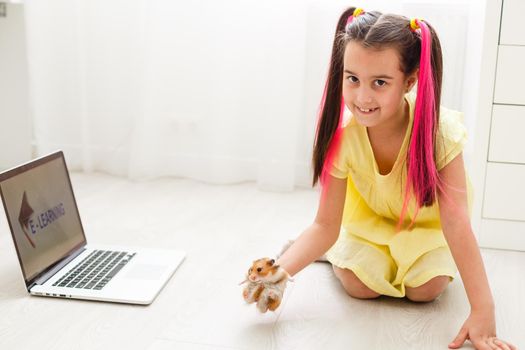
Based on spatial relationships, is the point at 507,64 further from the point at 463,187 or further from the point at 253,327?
the point at 253,327

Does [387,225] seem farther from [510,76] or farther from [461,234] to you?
[510,76]

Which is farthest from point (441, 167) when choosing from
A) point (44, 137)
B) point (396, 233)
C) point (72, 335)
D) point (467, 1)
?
point (44, 137)

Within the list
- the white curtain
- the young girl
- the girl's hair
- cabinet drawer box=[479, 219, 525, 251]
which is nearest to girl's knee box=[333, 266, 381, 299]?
the young girl

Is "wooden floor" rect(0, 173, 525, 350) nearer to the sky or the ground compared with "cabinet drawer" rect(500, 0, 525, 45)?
nearer to the ground

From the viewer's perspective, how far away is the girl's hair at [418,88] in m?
1.02

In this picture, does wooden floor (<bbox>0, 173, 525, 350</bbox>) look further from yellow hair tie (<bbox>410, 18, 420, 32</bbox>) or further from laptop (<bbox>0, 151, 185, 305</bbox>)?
yellow hair tie (<bbox>410, 18, 420, 32</bbox>)

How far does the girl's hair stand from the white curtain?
716 millimetres

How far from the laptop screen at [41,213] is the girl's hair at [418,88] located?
1.69 ft

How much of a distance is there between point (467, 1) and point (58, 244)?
1.20m

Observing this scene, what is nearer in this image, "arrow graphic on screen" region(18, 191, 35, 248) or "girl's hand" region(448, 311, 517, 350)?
"girl's hand" region(448, 311, 517, 350)

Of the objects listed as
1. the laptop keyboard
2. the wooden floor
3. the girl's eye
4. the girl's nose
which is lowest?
the wooden floor

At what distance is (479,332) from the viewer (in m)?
1.02

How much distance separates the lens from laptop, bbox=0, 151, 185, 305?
1.18 meters

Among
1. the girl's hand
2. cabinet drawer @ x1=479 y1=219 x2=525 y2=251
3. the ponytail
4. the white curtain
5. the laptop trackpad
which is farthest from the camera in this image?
the white curtain
